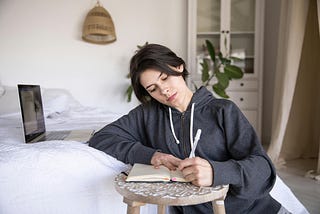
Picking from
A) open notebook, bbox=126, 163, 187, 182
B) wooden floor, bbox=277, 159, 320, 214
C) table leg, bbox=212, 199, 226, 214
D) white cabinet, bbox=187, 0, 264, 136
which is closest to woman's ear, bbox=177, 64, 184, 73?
open notebook, bbox=126, 163, 187, 182

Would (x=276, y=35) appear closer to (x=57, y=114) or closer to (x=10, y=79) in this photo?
(x=57, y=114)

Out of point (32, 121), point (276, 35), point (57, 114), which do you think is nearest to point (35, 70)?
point (57, 114)

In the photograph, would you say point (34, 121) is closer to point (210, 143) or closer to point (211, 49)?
point (210, 143)

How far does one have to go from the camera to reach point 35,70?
352cm

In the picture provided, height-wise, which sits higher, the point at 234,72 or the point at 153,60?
the point at 153,60

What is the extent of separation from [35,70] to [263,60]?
94.2 inches

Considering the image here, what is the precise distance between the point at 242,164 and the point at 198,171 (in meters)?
0.14

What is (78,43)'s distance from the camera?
11.7ft

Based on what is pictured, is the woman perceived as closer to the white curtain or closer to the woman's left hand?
the woman's left hand

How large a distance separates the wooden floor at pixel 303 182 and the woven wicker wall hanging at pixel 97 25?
211 centimetres

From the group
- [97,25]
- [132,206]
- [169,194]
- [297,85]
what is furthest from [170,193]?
[97,25]

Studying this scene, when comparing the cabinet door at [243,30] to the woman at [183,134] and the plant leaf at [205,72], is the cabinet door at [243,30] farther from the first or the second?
the woman at [183,134]

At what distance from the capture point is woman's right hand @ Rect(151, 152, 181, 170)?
35.9 inches

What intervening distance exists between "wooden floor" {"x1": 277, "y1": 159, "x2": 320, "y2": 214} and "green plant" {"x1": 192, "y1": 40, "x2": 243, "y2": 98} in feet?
2.84
